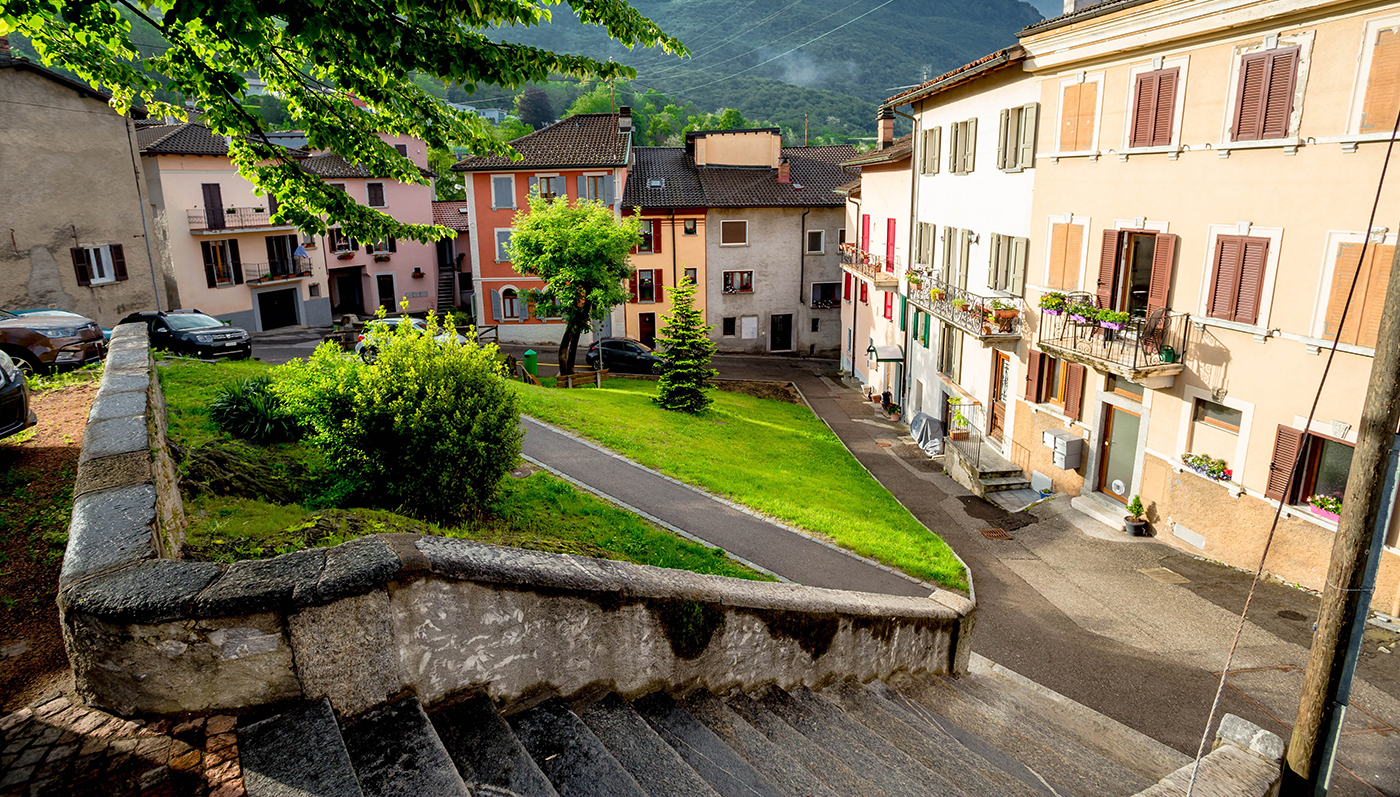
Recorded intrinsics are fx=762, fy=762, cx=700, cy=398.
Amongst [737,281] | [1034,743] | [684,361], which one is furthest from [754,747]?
[737,281]

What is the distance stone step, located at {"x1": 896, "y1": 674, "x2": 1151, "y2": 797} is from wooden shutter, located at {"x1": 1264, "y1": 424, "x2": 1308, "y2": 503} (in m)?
8.86

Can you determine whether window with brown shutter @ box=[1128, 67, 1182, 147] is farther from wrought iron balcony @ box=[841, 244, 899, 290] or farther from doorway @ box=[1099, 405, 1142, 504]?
wrought iron balcony @ box=[841, 244, 899, 290]

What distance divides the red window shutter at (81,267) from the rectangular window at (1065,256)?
2870cm

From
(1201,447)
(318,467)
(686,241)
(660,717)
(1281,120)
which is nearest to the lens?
(660,717)

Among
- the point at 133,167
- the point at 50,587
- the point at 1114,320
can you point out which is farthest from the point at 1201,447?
the point at 133,167

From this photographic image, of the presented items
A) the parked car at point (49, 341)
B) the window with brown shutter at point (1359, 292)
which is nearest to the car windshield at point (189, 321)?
the parked car at point (49, 341)

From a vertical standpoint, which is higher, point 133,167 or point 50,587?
point 133,167

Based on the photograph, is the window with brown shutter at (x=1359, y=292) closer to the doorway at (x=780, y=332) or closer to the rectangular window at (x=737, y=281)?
the rectangular window at (x=737, y=281)

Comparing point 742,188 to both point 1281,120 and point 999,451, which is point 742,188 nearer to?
point 999,451

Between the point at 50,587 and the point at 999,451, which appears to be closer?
the point at 50,587

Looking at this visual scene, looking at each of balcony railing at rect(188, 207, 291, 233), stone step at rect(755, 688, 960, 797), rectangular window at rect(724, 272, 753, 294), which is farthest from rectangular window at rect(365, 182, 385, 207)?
stone step at rect(755, 688, 960, 797)

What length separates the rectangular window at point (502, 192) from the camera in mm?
42344

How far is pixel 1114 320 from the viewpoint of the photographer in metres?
16.8

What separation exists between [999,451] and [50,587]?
74.2ft
